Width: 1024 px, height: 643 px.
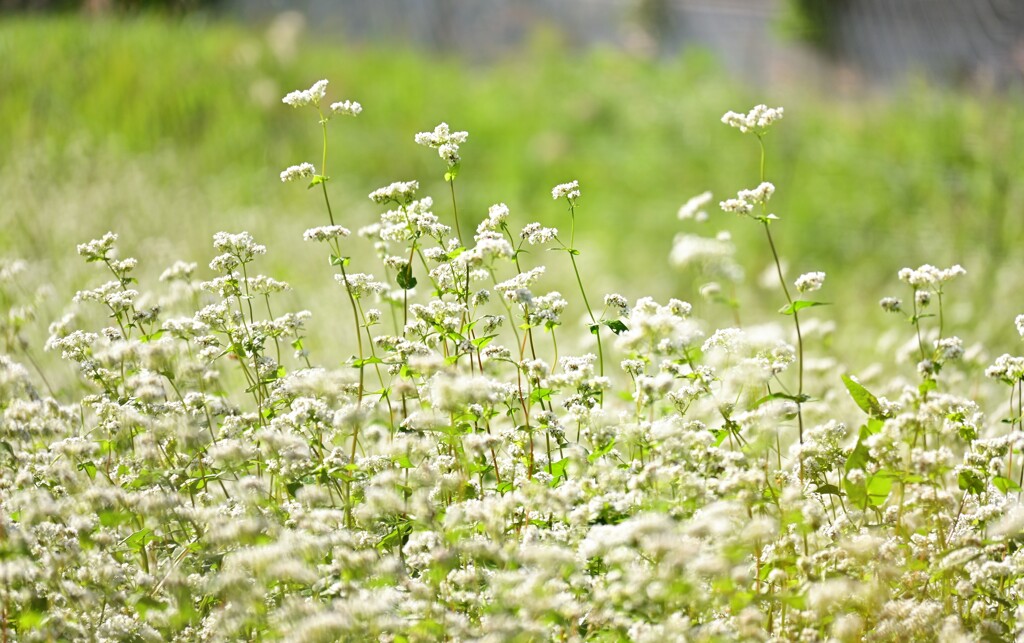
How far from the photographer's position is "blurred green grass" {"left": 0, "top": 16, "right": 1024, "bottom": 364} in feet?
26.2

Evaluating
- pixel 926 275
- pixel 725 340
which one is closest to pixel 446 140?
pixel 725 340

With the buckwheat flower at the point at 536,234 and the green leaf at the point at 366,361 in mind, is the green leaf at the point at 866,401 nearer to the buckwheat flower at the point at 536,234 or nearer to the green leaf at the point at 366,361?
the buckwheat flower at the point at 536,234

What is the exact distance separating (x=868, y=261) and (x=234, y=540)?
6.78m

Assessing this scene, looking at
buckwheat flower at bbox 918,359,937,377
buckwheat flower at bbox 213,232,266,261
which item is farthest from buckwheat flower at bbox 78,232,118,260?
buckwheat flower at bbox 918,359,937,377

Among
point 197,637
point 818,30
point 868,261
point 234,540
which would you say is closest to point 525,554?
point 234,540

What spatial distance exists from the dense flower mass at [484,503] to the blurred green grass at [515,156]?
363 centimetres

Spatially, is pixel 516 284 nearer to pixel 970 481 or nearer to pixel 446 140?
pixel 446 140

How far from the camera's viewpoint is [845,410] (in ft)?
16.9

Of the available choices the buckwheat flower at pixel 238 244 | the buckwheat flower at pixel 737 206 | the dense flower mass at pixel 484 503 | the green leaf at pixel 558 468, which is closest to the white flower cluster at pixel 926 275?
the dense flower mass at pixel 484 503

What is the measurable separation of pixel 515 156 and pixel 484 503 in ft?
25.7

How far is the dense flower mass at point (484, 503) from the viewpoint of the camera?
240cm

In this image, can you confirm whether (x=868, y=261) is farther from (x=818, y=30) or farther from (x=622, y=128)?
(x=818, y=30)

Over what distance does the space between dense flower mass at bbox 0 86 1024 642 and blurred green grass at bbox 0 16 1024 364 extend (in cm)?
363

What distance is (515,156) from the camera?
10219mm
